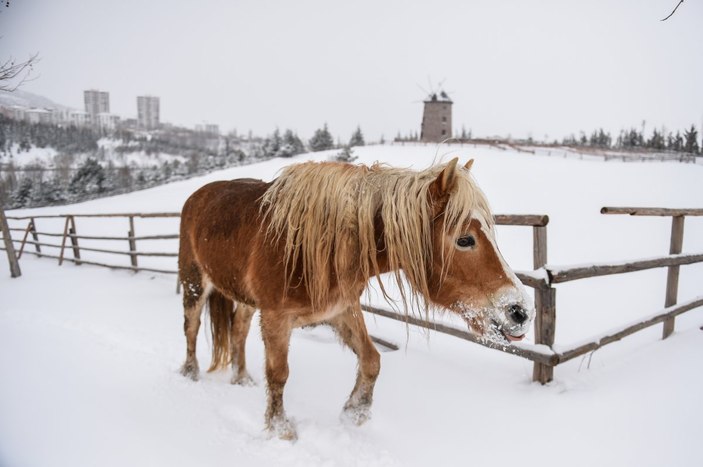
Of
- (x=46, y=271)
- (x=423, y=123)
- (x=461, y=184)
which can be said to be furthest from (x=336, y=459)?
(x=423, y=123)

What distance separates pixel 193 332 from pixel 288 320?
5.09 feet

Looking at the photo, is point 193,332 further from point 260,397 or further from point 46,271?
point 46,271

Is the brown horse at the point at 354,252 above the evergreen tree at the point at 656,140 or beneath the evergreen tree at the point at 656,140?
beneath

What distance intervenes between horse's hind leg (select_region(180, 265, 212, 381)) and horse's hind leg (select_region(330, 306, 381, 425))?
1.49m

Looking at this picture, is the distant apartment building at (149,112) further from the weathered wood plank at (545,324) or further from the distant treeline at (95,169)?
the weathered wood plank at (545,324)

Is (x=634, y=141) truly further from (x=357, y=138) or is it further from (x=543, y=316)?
(x=543, y=316)

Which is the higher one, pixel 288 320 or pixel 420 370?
pixel 288 320

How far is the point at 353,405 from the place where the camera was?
2.72m

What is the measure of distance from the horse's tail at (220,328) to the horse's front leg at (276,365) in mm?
1104

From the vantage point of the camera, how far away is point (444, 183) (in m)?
1.97

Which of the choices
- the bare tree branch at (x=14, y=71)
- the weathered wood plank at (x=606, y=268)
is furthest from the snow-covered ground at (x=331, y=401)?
the bare tree branch at (x=14, y=71)

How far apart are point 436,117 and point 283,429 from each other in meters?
59.4

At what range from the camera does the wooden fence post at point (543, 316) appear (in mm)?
2904

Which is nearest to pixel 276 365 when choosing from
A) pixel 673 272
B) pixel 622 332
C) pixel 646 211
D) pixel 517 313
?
pixel 517 313
